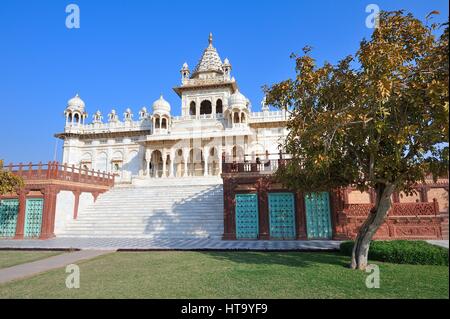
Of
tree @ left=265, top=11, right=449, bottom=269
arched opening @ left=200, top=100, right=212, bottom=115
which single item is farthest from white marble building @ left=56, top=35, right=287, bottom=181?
tree @ left=265, top=11, right=449, bottom=269

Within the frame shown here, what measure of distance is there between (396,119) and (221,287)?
18.1ft

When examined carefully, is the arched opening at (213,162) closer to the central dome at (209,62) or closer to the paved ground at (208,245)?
the central dome at (209,62)

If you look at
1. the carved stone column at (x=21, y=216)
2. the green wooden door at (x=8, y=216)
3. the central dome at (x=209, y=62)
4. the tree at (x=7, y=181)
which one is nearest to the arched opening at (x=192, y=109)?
the central dome at (x=209, y=62)

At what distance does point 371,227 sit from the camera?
7863 millimetres

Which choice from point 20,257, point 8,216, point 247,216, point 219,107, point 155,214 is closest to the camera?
point 20,257

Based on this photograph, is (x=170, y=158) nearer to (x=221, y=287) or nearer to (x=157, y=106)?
(x=157, y=106)

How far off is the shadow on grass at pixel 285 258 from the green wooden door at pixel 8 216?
1344 cm

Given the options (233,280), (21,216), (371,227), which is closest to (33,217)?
(21,216)

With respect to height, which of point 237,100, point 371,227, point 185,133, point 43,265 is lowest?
point 43,265

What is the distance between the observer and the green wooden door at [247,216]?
14.5m

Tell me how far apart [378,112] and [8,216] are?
1992 centimetres

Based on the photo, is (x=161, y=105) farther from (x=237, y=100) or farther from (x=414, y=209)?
(x=414, y=209)

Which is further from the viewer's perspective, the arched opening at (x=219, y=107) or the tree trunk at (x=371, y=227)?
the arched opening at (x=219, y=107)
